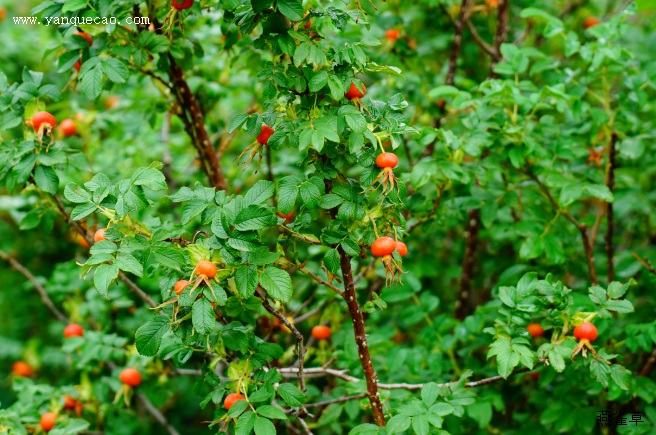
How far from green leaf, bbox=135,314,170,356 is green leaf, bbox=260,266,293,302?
22 cm

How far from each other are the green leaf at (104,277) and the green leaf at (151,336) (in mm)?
136

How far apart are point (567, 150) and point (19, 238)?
2.87 metres

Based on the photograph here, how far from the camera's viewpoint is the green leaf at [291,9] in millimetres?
1264

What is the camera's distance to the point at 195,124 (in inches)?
78.0

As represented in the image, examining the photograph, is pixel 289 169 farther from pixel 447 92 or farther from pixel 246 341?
pixel 246 341

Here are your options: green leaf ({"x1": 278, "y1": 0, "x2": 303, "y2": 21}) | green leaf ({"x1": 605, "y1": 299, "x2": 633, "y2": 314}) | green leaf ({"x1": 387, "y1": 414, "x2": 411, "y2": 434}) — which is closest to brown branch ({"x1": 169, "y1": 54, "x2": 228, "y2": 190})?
green leaf ({"x1": 278, "y1": 0, "x2": 303, "y2": 21})

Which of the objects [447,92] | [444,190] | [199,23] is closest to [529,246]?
[444,190]

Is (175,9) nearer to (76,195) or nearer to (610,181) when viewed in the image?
(76,195)

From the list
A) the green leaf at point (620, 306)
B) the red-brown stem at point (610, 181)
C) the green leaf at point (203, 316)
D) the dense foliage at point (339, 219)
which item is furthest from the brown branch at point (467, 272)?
the green leaf at point (203, 316)

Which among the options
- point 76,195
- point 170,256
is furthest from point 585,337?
point 76,195

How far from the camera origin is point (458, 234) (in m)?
2.97

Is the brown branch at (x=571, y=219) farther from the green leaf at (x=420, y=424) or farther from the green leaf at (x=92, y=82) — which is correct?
the green leaf at (x=92, y=82)

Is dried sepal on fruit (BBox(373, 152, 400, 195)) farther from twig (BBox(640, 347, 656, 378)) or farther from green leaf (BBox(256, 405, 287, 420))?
twig (BBox(640, 347, 656, 378))

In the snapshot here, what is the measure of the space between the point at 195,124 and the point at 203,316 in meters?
0.95
